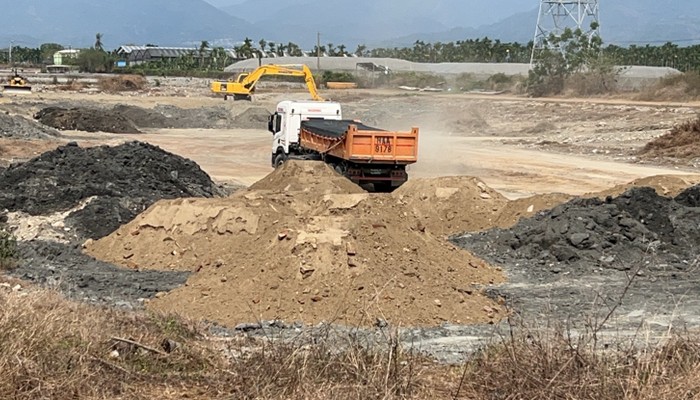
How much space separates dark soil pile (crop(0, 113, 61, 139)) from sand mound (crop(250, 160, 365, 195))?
20.2 m

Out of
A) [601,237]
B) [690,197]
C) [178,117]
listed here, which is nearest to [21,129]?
[178,117]

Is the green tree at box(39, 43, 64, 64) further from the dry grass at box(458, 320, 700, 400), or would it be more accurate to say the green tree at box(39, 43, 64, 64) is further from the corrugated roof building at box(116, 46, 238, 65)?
the dry grass at box(458, 320, 700, 400)

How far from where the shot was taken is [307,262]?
457 inches

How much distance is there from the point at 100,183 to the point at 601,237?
36.5 feet

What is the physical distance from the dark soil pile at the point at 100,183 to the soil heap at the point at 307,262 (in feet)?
8.26

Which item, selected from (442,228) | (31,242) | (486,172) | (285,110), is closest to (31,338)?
(31,242)

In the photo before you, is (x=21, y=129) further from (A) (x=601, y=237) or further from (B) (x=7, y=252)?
(A) (x=601, y=237)

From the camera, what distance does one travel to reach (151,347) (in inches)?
264


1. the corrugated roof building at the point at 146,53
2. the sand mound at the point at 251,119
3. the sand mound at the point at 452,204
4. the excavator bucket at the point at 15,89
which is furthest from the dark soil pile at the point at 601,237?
the corrugated roof building at the point at 146,53

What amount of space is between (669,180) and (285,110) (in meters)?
11.7

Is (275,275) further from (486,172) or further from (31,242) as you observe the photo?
(486,172)

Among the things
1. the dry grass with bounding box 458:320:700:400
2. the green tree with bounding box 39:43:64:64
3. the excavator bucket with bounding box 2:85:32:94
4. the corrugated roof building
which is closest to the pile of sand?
the dry grass with bounding box 458:320:700:400

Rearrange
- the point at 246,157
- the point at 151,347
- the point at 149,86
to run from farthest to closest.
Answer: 1. the point at 149,86
2. the point at 246,157
3. the point at 151,347

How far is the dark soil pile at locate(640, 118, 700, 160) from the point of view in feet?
115
